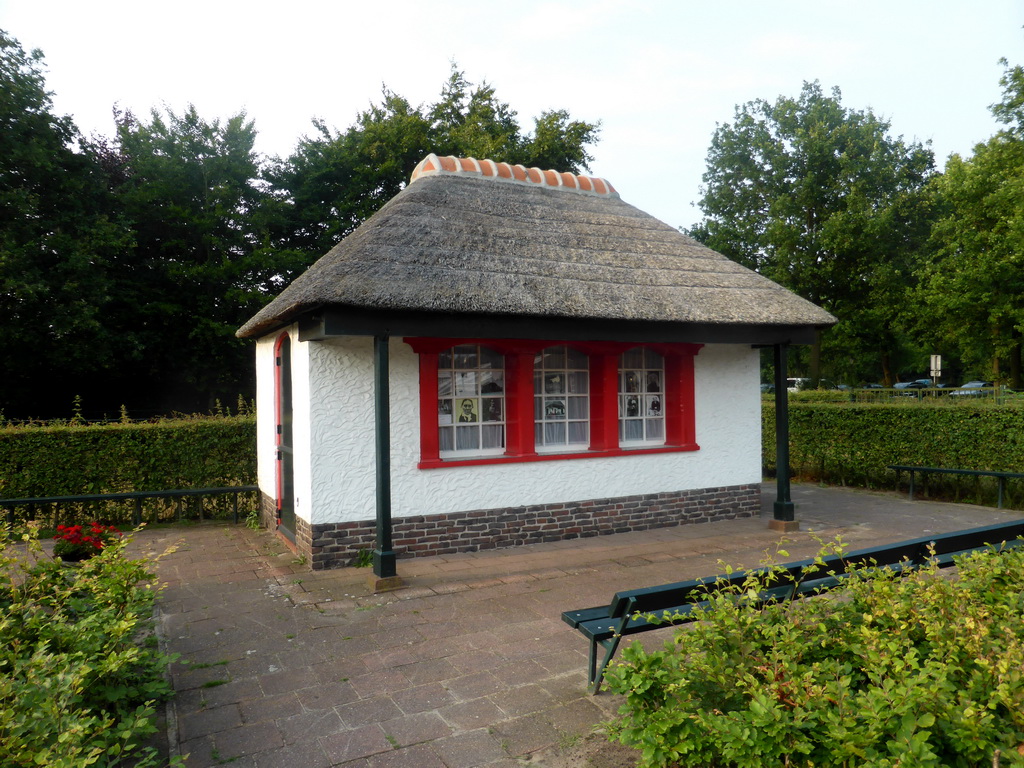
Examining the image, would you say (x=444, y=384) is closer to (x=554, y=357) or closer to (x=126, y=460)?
(x=554, y=357)

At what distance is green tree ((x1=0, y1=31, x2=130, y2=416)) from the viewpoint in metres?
15.8

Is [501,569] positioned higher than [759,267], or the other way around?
[759,267]

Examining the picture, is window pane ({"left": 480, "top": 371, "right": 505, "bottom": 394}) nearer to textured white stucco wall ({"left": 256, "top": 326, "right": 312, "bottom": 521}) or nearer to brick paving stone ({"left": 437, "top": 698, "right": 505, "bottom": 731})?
textured white stucco wall ({"left": 256, "top": 326, "right": 312, "bottom": 521})

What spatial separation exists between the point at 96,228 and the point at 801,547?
18.2 meters

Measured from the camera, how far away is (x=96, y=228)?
17.2m

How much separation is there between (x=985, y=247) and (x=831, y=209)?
16.2 ft

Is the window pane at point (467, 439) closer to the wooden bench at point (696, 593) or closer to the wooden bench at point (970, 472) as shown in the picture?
the wooden bench at point (696, 593)

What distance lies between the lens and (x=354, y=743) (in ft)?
11.0

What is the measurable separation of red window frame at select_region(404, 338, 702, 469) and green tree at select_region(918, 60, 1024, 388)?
16.8 m

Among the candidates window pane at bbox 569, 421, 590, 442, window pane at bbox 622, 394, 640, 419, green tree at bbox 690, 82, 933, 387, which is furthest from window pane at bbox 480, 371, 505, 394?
green tree at bbox 690, 82, 933, 387

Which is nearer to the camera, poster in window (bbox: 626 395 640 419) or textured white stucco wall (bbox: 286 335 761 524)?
textured white stucco wall (bbox: 286 335 761 524)

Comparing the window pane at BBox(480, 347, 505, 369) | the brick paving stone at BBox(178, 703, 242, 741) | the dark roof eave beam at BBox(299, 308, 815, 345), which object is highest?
the dark roof eave beam at BBox(299, 308, 815, 345)

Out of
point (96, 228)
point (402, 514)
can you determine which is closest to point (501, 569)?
point (402, 514)

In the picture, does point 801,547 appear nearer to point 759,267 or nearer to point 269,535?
point 269,535
